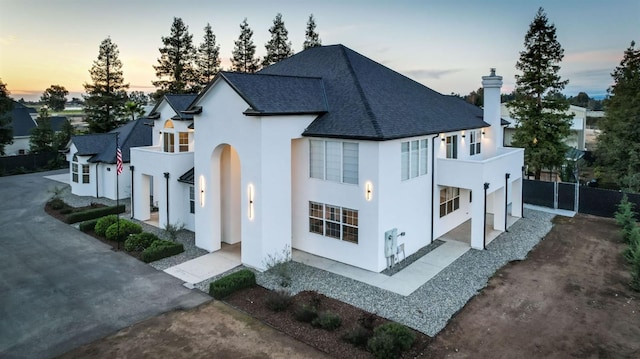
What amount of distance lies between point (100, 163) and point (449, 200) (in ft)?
78.2

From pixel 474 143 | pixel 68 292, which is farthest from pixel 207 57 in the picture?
pixel 68 292

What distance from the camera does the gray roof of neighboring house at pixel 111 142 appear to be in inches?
1139

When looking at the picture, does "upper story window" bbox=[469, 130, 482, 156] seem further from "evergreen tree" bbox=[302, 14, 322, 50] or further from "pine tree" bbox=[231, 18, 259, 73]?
"pine tree" bbox=[231, 18, 259, 73]

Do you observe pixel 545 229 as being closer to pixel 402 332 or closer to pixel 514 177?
pixel 514 177

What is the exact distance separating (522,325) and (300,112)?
10.7m

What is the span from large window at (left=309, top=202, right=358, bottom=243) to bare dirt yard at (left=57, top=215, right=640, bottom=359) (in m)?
3.63

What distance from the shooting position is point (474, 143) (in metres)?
23.6

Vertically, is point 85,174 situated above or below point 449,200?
above

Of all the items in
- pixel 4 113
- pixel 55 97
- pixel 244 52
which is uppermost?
pixel 55 97

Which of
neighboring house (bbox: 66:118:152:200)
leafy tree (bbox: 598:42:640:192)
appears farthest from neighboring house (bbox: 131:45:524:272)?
leafy tree (bbox: 598:42:640:192)

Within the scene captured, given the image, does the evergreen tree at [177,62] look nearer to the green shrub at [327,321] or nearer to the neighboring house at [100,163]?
the neighboring house at [100,163]

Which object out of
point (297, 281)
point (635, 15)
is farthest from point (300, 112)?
point (635, 15)

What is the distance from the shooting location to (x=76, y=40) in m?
30.1

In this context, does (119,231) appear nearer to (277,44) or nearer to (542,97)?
(542,97)
